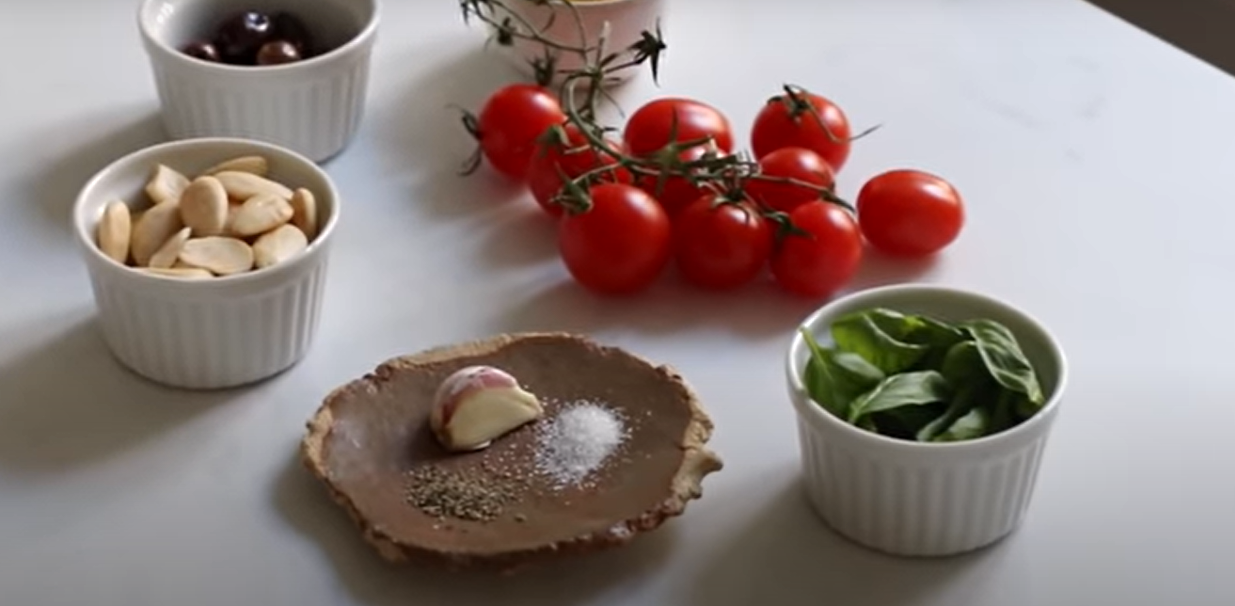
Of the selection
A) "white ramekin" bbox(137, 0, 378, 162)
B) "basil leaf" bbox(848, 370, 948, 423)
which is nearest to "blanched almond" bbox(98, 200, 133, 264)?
"white ramekin" bbox(137, 0, 378, 162)

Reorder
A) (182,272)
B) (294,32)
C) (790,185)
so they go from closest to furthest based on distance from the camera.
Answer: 1. (182,272)
2. (790,185)
3. (294,32)

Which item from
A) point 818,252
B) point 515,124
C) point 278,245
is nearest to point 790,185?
point 818,252

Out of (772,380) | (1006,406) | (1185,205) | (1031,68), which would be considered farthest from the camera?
(1031,68)

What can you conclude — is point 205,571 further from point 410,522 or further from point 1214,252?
point 1214,252

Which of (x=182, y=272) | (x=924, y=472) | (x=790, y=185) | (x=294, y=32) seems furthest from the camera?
(x=294, y=32)

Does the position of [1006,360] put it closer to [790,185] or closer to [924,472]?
[924,472]

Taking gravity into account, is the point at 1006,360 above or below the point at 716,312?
above

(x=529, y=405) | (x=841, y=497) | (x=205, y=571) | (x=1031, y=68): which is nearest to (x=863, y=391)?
(x=841, y=497)
